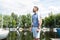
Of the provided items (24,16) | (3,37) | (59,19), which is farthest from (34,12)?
(59,19)

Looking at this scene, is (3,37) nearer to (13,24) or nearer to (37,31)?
(37,31)

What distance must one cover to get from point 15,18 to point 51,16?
4225 mm

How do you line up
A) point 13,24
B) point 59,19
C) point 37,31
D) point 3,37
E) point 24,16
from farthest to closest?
1. point 59,19
2. point 13,24
3. point 24,16
4. point 3,37
5. point 37,31

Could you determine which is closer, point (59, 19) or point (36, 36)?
point (36, 36)

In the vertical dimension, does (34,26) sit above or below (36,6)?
below

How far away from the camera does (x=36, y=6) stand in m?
3.24

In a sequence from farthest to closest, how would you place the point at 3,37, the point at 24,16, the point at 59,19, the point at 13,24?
the point at 59,19, the point at 13,24, the point at 24,16, the point at 3,37

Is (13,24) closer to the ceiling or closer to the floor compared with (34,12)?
closer to the floor

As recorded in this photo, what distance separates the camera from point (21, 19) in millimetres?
20062

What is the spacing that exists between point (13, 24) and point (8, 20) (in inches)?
99.9

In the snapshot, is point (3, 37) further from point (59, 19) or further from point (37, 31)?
point (59, 19)

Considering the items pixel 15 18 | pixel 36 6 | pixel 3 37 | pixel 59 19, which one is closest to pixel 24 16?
pixel 15 18

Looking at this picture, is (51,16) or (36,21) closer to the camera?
(36,21)

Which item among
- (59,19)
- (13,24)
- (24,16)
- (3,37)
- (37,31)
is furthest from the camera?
(59,19)
